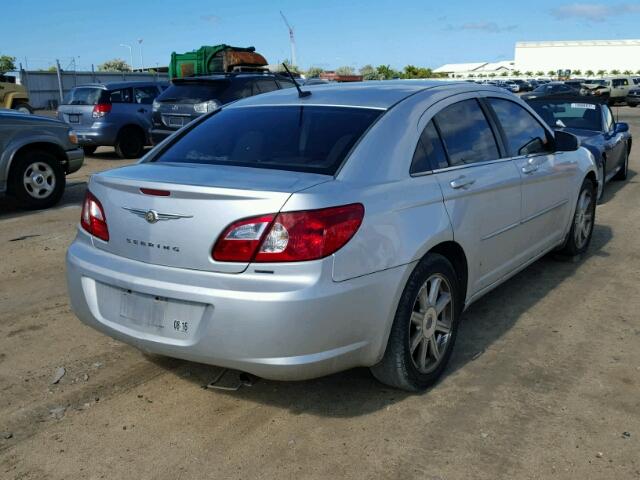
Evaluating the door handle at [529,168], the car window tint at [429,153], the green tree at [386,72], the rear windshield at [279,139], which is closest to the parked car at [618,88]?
the green tree at [386,72]

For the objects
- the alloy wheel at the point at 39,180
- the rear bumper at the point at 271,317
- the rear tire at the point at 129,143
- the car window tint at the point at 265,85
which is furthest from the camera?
the rear tire at the point at 129,143

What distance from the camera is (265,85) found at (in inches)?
495

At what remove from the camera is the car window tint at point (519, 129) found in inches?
190

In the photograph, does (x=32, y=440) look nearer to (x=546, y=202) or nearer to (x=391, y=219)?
(x=391, y=219)

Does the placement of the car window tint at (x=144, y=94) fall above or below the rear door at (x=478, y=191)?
above

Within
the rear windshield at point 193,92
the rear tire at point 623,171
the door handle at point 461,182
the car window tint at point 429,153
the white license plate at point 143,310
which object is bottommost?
the rear tire at point 623,171

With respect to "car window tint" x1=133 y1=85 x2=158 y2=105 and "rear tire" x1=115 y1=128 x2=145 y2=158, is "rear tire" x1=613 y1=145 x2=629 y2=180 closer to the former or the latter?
"rear tire" x1=115 y1=128 x2=145 y2=158

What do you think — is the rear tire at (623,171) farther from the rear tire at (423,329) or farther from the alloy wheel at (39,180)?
the alloy wheel at (39,180)

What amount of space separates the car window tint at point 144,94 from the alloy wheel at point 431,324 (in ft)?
42.0

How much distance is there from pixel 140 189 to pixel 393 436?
1.72 metres

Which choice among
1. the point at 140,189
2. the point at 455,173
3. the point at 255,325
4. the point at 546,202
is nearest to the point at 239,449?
the point at 255,325

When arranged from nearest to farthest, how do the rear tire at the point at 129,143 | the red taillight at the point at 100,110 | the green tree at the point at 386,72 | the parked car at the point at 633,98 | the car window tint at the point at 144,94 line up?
the red taillight at the point at 100,110, the rear tire at the point at 129,143, the car window tint at the point at 144,94, the parked car at the point at 633,98, the green tree at the point at 386,72

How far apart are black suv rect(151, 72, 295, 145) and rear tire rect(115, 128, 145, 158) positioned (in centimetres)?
241

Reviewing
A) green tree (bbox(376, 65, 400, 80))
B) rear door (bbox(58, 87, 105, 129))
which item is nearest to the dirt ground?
rear door (bbox(58, 87, 105, 129))
